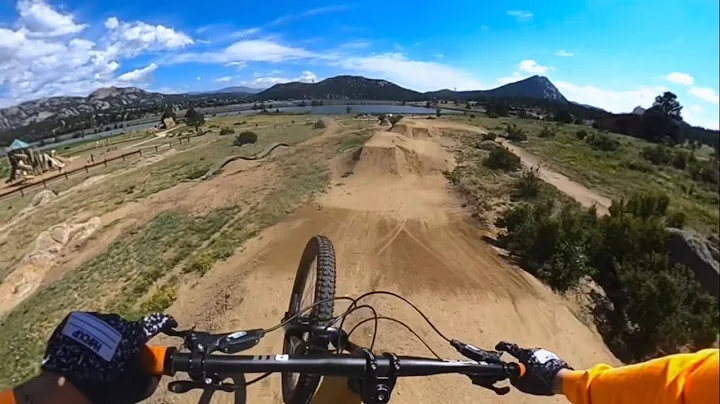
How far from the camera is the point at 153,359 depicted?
4.65 feet

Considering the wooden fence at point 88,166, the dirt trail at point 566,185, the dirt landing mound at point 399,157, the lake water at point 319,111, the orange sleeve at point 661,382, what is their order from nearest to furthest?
1. the orange sleeve at point 661,382
2. the wooden fence at point 88,166
3. the lake water at point 319,111
4. the dirt landing mound at point 399,157
5. the dirt trail at point 566,185

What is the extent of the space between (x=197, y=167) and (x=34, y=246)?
2120 mm

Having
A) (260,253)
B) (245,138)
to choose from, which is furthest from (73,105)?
(260,253)

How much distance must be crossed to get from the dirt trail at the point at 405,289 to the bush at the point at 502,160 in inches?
111

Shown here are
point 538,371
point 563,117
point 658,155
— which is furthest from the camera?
point 563,117

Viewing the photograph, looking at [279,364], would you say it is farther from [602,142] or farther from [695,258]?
[602,142]

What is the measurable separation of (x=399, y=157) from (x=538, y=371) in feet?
23.9

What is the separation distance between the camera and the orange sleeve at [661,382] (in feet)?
3.07

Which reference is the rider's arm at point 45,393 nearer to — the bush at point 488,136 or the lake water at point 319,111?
the lake water at point 319,111

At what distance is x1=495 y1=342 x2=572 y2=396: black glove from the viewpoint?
5.37 ft

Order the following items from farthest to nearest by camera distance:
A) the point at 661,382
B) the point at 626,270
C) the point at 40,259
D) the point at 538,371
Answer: the point at 626,270
the point at 40,259
the point at 538,371
the point at 661,382

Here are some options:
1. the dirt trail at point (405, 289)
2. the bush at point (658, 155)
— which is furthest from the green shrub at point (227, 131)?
the bush at point (658, 155)

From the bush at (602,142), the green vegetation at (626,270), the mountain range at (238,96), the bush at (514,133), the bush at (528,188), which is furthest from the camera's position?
the bush at (514,133)

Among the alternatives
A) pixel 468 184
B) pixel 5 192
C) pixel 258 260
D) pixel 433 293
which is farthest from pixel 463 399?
pixel 468 184
